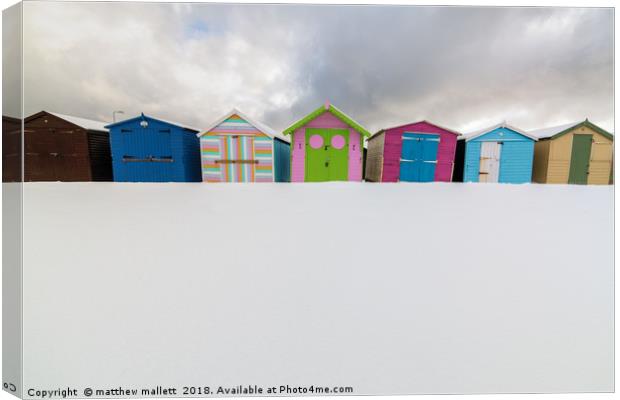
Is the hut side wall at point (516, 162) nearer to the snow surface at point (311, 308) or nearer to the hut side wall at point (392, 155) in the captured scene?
the hut side wall at point (392, 155)

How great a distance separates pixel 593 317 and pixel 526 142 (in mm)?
7764

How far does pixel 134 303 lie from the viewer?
178cm

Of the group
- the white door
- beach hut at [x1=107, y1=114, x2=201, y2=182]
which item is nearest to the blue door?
the white door

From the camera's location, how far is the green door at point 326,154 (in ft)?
25.7

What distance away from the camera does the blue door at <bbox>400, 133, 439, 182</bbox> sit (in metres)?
7.96

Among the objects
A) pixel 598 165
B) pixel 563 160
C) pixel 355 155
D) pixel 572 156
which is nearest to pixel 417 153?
pixel 355 155

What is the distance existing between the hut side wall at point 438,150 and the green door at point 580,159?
9.81ft

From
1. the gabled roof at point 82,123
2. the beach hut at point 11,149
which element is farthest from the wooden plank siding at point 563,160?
the gabled roof at point 82,123

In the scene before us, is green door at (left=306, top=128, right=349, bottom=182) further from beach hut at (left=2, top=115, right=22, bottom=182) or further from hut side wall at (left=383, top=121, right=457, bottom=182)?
beach hut at (left=2, top=115, right=22, bottom=182)

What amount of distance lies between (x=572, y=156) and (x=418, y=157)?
13.0 ft

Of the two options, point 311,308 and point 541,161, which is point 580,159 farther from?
point 311,308

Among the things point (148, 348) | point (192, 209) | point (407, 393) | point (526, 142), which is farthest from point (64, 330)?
point (526, 142)

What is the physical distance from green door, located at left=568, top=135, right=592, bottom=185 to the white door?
1.78 m

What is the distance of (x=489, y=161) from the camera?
8.03 metres
